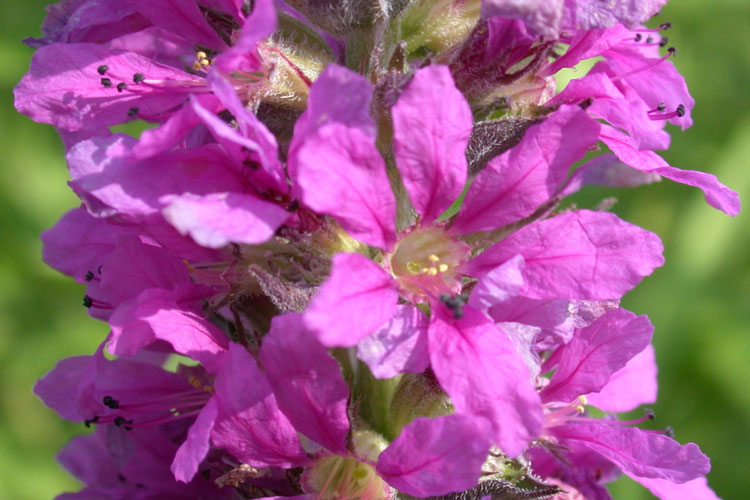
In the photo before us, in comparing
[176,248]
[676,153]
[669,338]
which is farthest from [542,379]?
[676,153]

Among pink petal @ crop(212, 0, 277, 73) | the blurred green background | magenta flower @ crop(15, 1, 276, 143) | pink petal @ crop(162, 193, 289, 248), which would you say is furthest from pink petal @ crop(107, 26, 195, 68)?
the blurred green background

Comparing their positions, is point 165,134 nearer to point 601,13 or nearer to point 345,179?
point 345,179

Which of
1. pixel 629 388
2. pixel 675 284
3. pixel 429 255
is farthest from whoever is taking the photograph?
pixel 675 284

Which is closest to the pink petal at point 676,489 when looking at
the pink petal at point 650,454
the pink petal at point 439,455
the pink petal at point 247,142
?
the pink petal at point 650,454

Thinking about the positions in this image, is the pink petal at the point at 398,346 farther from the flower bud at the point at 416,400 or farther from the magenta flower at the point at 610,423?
the magenta flower at the point at 610,423

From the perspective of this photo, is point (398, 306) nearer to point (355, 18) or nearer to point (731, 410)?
point (355, 18)

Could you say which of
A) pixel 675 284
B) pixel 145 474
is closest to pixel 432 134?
pixel 145 474

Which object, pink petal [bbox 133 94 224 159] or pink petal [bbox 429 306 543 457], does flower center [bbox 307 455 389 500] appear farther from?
pink petal [bbox 133 94 224 159]
